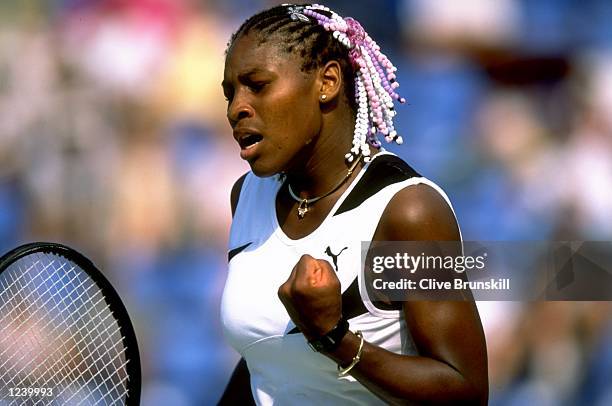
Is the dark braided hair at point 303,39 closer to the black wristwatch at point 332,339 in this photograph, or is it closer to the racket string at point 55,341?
the black wristwatch at point 332,339

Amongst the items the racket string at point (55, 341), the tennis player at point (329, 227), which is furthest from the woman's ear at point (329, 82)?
the racket string at point (55, 341)

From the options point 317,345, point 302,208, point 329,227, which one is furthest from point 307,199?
point 317,345

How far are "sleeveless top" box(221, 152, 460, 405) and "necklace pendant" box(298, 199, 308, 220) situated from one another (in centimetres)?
5

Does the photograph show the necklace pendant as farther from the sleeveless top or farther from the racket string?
the racket string

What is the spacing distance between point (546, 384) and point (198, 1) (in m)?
1.91

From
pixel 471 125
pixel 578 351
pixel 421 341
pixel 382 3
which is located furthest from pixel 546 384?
pixel 421 341

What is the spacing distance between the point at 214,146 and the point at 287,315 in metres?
2.07

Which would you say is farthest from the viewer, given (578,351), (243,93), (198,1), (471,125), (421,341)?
(198,1)

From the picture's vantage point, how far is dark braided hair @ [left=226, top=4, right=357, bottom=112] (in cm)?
223

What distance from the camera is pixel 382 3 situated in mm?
4184

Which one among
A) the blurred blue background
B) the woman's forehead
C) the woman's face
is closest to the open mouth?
the woman's face

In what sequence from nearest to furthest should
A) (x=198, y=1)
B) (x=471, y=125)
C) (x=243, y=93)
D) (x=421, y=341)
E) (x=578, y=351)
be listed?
(x=421, y=341) → (x=243, y=93) → (x=578, y=351) → (x=471, y=125) → (x=198, y=1)

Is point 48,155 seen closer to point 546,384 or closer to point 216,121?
point 216,121

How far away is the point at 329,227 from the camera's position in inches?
87.7
